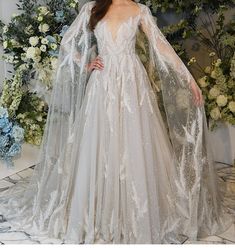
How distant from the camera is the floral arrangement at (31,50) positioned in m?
3.05

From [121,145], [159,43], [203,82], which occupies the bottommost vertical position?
[121,145]

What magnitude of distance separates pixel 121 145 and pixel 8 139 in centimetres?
115

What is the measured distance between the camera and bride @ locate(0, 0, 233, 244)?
6.91 ft

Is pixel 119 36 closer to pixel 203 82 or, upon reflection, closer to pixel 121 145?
pixel 121 145

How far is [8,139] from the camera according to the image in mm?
2994

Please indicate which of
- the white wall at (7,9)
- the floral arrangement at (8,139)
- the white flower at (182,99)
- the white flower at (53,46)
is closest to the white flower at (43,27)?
the white flower at (53,46)

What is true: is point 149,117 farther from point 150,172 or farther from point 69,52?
point 69,52

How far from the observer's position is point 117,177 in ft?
6.91

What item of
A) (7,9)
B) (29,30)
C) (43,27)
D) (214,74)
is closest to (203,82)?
(214,74)

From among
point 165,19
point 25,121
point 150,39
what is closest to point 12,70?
point 25,121

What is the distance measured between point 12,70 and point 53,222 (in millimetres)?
1507

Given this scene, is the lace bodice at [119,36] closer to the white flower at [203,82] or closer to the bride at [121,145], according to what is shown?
the bride at [121,145]

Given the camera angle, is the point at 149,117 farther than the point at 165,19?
No

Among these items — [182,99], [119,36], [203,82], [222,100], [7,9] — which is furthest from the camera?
[7,9]
